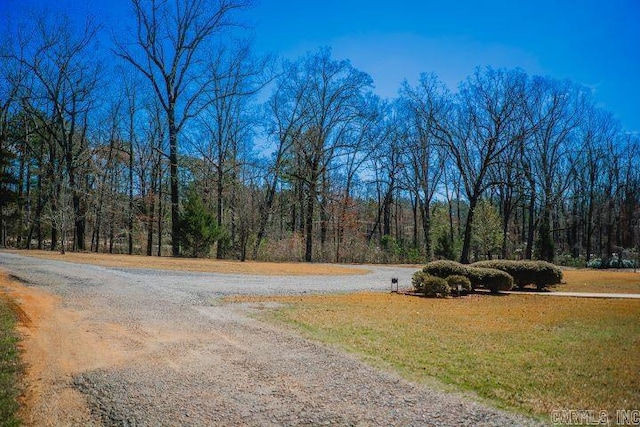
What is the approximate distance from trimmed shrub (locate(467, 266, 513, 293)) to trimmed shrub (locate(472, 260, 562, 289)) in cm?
126

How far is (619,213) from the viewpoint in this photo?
150ft

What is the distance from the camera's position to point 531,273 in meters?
15.4

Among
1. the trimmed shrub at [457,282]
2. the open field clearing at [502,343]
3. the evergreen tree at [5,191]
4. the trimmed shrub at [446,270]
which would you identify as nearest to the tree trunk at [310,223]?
the trimmed shrub at [446,270]

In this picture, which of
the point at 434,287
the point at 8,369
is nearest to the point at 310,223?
the point at 434,287

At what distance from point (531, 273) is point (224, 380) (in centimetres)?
1418

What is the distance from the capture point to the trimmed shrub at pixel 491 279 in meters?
14.1

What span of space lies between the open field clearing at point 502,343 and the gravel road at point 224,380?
0.53 m

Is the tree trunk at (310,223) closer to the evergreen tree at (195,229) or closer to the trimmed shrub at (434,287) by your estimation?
the evergreen tree at (195,229)

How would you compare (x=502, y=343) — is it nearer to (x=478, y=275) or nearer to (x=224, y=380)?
(x=224, y=380)

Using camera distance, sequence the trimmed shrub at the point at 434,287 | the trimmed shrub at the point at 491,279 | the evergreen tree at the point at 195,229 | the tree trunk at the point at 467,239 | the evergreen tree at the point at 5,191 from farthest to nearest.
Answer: the evergreen tree at the point at 5,191 < the tree trunk at the point at 467,239 < the evergreen tree at the point at 195,229 < the trimmed shrub at the point at 491,279 < the trimmed shrub at the point at 434,287

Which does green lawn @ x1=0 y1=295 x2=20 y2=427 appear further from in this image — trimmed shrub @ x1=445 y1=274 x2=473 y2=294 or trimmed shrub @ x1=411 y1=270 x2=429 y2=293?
trimmed shrub @ x1=445 y1=274 x2=473 y2=294

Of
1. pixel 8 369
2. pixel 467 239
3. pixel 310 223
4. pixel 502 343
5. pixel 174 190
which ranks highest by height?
pixel 174 190

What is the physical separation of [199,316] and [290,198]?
34466 millimetres

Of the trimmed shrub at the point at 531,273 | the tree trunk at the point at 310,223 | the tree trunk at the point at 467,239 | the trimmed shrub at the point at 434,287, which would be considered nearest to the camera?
the trimmed shrub at the point at 434,287
